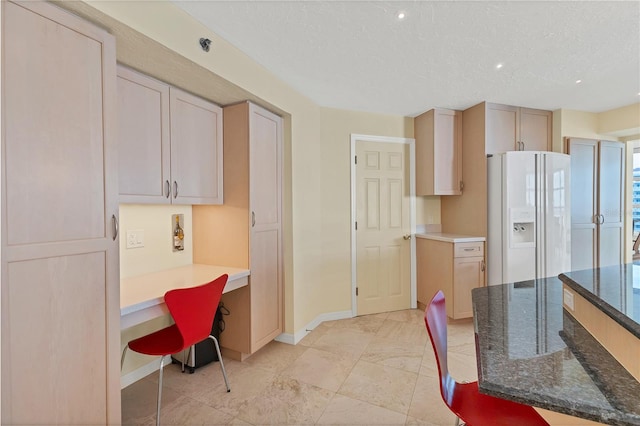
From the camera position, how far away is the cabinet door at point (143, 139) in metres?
1.75

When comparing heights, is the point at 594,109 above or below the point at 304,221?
above

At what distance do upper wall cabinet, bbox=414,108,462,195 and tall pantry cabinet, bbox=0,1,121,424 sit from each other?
3.01 meters

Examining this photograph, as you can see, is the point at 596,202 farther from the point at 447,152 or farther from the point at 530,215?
the point at 447,152

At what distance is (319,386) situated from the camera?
2.14m

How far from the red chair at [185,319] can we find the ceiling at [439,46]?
159 cm

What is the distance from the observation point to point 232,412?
73.5 inches

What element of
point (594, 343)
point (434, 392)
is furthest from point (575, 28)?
point (434, 392)

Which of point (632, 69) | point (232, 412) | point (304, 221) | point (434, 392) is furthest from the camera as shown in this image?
point (304, 221)

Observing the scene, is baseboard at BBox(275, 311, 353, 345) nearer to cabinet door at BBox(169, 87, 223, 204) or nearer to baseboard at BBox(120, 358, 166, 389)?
baseboard at BBox(120, 358, 166, 389)

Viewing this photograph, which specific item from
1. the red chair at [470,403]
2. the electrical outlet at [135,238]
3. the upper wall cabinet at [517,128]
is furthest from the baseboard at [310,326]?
the upper wall cabinet at [517,128]

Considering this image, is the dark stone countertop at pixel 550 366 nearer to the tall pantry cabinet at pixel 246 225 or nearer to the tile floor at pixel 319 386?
the tile floor at pixel 319 386

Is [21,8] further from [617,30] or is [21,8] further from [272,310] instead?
[617,30]

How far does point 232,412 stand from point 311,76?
8.28ft

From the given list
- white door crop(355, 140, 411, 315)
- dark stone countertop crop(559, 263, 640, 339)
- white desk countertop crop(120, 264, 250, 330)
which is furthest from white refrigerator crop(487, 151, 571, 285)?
white desk countertop crop(120, 264, 250, 330)
